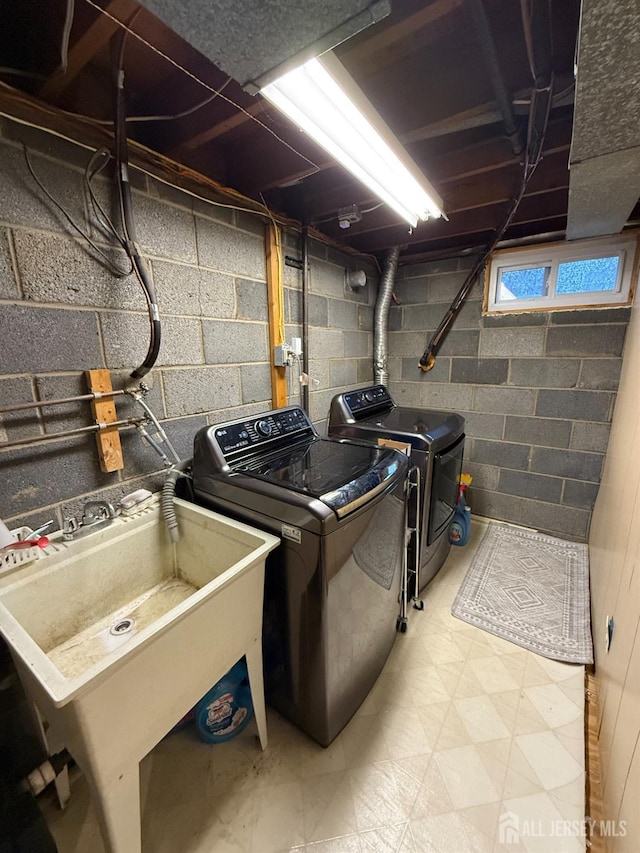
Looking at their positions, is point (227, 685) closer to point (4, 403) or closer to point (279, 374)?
point (4, 403)

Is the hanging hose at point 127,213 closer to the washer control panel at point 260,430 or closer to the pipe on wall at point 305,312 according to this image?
the washer control panel at point 260,430

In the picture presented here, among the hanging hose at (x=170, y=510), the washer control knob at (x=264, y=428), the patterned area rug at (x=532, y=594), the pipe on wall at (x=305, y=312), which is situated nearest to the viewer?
the hanging hose at (x=170, y=510)

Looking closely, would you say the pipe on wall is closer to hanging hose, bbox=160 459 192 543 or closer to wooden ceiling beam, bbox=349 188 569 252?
wooden ceiling beam, bbox=349 188 569 252

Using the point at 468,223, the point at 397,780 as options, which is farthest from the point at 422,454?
the point at 468,223

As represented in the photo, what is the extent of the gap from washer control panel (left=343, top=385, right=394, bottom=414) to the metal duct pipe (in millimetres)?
373

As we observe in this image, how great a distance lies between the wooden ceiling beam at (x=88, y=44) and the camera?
85 centimetres

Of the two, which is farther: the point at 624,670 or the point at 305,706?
the point at 305,706

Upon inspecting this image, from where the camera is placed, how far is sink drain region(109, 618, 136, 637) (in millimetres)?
1132

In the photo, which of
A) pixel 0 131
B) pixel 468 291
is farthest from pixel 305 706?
pixel 468 291

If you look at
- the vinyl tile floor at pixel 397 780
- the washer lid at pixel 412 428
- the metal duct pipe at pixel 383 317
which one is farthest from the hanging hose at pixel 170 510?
the metal duct pipe at pixel 383 317

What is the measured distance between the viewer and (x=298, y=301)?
214 cm

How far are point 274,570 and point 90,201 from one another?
1464 mm

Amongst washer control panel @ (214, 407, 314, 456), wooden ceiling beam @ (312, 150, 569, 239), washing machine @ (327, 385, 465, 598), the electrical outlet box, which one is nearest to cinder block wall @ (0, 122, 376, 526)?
the electrical outlet box

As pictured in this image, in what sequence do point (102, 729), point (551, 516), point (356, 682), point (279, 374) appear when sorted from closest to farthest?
point (102, 729) < point (356, 682) < point (279, 374) < point (551, 516)
